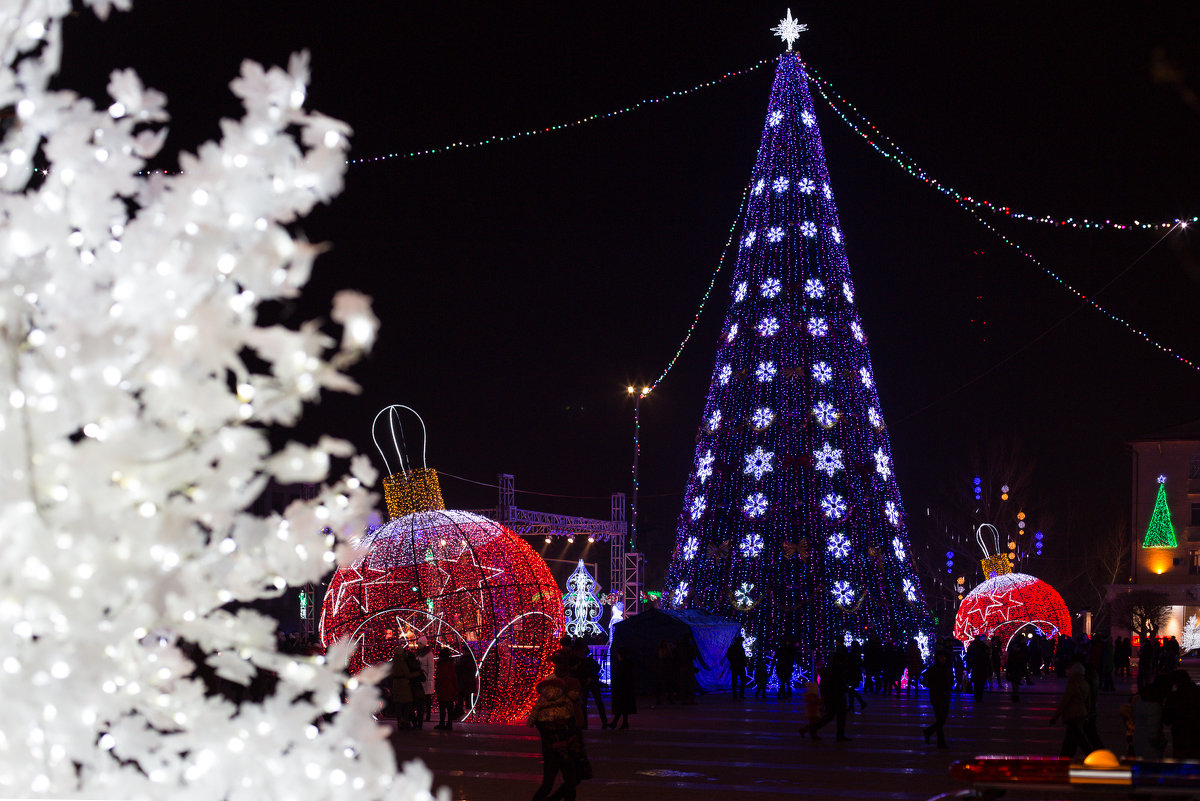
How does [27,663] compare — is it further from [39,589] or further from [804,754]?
[804,754]

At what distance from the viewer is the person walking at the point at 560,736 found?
31.3 feet

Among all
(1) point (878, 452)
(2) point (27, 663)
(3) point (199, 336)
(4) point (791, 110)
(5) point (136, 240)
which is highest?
(4) point (791, 110)

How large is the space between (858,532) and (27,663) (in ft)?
75.5

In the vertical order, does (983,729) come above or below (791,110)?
below

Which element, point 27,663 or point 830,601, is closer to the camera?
point 27,663

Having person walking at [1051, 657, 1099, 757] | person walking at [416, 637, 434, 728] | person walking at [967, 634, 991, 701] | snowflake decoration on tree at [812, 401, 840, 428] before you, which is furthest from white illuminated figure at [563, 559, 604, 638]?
person walking at [1051, 657, 1099, 757]

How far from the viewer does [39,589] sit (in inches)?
127

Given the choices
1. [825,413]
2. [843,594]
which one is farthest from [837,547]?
[825,413]

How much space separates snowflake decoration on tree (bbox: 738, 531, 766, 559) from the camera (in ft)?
82.2

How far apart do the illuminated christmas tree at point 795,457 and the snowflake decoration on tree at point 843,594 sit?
28 mm

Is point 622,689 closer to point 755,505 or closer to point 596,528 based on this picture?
point 755,505

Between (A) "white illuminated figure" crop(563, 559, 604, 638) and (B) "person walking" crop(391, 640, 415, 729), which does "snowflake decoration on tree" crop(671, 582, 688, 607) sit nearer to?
(A) "white illuminated figure" crop(563, 559, 604, 638)

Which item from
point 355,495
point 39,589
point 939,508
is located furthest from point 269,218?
point 939,508

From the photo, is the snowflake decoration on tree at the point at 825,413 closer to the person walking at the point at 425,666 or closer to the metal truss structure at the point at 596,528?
the person walking at the point at 425,666
